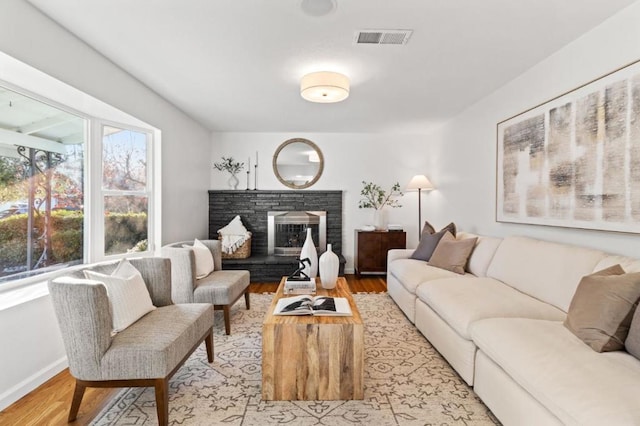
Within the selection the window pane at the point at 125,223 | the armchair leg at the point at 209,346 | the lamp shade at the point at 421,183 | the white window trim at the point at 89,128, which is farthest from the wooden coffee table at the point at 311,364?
the lamp shade at the point at 421,183

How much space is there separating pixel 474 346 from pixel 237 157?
175 inches

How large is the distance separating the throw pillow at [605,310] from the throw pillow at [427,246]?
1.98 meters

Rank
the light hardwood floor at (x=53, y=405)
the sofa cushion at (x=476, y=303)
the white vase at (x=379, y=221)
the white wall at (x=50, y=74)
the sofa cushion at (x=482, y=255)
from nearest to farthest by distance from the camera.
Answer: the light hardwood floor at (x=53, y=405) → the white wall at (x=50, y=74) → the sofa cushion at (x=476, y=303) → the sofa cushion at (x=482, y=255) → the white vase at (x=379, y=221)

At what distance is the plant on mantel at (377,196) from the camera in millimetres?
5293

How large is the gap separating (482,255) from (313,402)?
2.16 meters

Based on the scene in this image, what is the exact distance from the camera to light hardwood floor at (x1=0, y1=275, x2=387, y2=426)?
5.57 ft

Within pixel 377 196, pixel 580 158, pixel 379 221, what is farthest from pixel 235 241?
pixel 580 158

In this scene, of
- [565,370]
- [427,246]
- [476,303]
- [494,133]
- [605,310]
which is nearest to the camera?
[565,370]

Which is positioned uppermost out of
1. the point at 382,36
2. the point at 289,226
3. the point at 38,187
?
the point at 382,36

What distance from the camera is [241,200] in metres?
5.18

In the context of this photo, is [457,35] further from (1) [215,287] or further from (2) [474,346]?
(1) [215,287]

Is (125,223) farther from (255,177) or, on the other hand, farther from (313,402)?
(313,402)

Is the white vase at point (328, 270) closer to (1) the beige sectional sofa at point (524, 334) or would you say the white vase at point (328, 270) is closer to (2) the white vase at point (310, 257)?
(2) the white vase at point (310, 257)

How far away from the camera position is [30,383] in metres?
1.98
